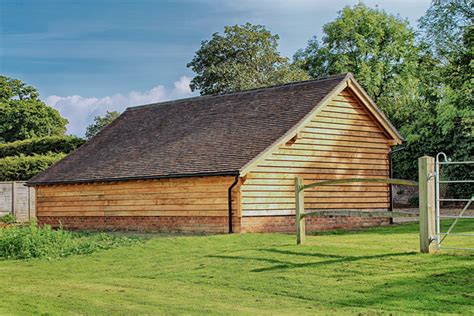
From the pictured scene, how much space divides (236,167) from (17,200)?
60.3ft

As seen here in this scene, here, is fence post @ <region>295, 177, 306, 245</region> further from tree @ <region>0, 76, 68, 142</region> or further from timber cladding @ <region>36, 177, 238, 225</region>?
tree @ <region>0, 76, 68, 142</region>

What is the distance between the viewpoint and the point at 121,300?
35.8 ft

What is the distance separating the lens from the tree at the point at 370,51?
172 feet

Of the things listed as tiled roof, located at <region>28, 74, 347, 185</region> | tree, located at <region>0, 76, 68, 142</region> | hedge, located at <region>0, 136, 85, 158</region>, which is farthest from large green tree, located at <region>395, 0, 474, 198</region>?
tree, located at <region>0, 76, 68, 142</region>

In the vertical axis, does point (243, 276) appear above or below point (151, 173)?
below

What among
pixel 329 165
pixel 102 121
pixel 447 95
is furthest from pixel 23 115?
pixel 329 165

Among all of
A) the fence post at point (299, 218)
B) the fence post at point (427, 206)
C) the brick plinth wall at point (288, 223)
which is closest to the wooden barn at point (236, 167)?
the brick plinth wall at point (288, 223)

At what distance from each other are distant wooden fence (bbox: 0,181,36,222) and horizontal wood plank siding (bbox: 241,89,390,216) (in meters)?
17.4

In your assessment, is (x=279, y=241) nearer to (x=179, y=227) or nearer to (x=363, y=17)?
(x=179, y=227)

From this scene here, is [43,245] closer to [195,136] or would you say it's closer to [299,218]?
[299,218]

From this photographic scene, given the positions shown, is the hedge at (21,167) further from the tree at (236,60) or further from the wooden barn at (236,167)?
the tree at (236,60)

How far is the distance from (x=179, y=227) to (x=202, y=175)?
2.43 meters

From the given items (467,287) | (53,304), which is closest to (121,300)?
(53,304)

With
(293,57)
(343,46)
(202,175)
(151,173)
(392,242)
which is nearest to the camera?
(392,242)
